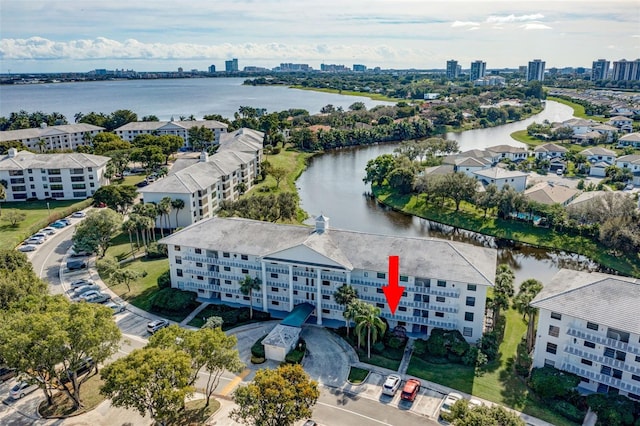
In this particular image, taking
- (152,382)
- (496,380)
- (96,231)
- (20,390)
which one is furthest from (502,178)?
(20,390)

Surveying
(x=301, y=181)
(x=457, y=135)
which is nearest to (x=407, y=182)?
(x=301, y=181)

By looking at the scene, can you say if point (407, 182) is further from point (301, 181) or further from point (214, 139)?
point (214, 139)

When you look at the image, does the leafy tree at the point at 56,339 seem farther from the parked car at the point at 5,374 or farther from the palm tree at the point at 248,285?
the palm tree at the point at 248,285

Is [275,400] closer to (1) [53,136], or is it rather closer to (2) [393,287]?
(2) [393,287]

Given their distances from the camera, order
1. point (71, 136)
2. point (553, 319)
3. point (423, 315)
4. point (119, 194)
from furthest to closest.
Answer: point (71, 136) < point (119, 194) < point (423, 315) < point (553, 319)

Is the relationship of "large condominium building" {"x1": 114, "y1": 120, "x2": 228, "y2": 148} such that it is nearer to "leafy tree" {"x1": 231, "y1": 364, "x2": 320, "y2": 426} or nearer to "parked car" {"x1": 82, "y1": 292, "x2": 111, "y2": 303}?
"parked car" {"x1": 82, "y1": 292, "x2": 111, "y2": 303}

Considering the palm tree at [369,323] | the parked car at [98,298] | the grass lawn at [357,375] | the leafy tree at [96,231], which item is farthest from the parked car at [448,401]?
the leafy tree at [96,231]
